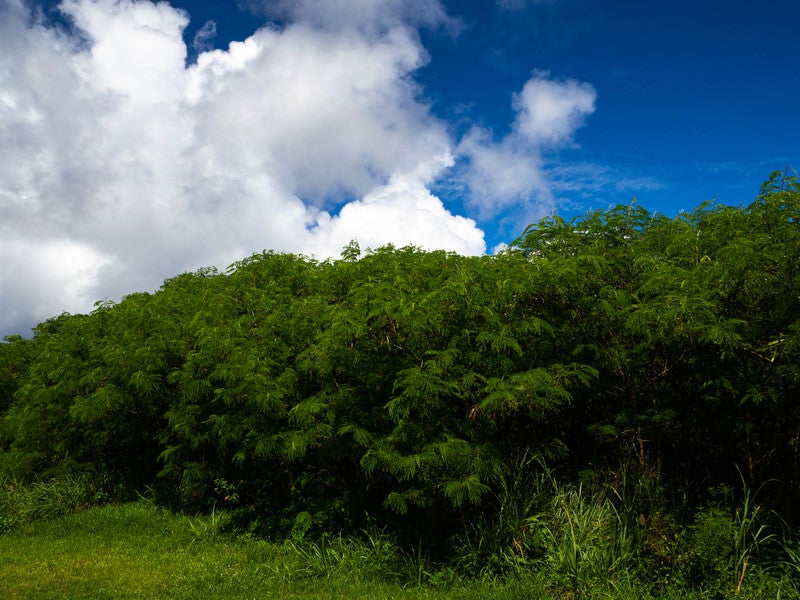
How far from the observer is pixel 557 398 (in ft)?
25.1

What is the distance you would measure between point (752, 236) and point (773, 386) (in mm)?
1788

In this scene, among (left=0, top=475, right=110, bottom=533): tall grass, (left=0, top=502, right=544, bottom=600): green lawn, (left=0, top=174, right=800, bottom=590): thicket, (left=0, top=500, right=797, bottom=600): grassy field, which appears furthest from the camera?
(left=0, top=475, right=110, bottom=533): tall grass

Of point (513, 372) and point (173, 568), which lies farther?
point (173, 568)

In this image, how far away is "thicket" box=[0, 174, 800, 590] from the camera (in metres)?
6.77

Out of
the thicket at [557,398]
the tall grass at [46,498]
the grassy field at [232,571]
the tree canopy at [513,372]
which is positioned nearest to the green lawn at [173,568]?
the grassy field at [232,571]

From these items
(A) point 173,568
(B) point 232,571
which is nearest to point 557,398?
(B) point 232,571

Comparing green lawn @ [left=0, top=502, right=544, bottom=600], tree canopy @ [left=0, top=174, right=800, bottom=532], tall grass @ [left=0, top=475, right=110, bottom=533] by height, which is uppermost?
tree canopy @ [left=0, top=174, right=800, bottom=532]

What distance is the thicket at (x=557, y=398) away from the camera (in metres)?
6.77

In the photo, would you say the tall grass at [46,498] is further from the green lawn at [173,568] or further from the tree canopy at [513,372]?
the tree canopy at [513,372]

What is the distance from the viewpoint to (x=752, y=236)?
707cm

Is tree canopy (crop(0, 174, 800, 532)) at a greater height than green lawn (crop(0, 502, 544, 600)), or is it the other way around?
tree canopy (crop(0, 174, 800, 532))

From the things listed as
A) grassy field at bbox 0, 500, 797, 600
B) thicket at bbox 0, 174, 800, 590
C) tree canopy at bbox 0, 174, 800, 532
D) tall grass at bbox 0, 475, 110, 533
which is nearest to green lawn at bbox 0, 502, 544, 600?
grassy field at bbox 0, 500, 797, 600

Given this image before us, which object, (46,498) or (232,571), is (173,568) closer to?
(232,571)

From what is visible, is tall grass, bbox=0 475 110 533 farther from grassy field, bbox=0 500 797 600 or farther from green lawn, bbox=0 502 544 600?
grassy field, bbox=0 500 797 600
